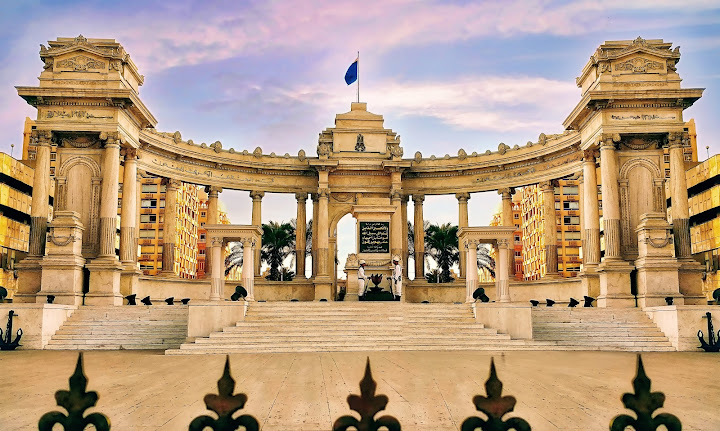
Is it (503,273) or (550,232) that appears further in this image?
(550,232)

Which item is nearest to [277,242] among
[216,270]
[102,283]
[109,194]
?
[109,194]

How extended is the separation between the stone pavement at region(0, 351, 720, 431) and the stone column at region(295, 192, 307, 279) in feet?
89.3

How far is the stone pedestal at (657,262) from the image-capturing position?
29.8 meters

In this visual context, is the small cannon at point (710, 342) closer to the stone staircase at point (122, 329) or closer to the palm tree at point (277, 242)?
the stone staircase at point (122, 329)

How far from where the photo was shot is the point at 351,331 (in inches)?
990

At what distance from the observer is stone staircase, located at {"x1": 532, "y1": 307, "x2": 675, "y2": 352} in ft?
80.0

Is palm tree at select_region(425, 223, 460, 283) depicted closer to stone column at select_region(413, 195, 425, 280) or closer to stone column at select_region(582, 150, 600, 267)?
stone column at select_region(413, 195, 425, 280)

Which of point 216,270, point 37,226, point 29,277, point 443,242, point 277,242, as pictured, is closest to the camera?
point 216,270

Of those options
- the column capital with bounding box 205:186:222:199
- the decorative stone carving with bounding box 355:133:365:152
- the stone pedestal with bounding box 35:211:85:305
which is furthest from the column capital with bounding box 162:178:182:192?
the stone pedestal with bounding box 35:211:85:305

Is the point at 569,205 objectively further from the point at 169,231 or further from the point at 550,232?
the point at 169,231

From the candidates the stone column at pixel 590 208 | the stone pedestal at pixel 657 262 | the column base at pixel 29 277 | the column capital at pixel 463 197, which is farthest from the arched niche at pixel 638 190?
the column base at pixel 29 277

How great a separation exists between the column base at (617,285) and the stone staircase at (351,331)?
28.6 ft

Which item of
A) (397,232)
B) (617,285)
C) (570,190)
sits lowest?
(617,285)

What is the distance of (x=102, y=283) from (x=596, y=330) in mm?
22906
